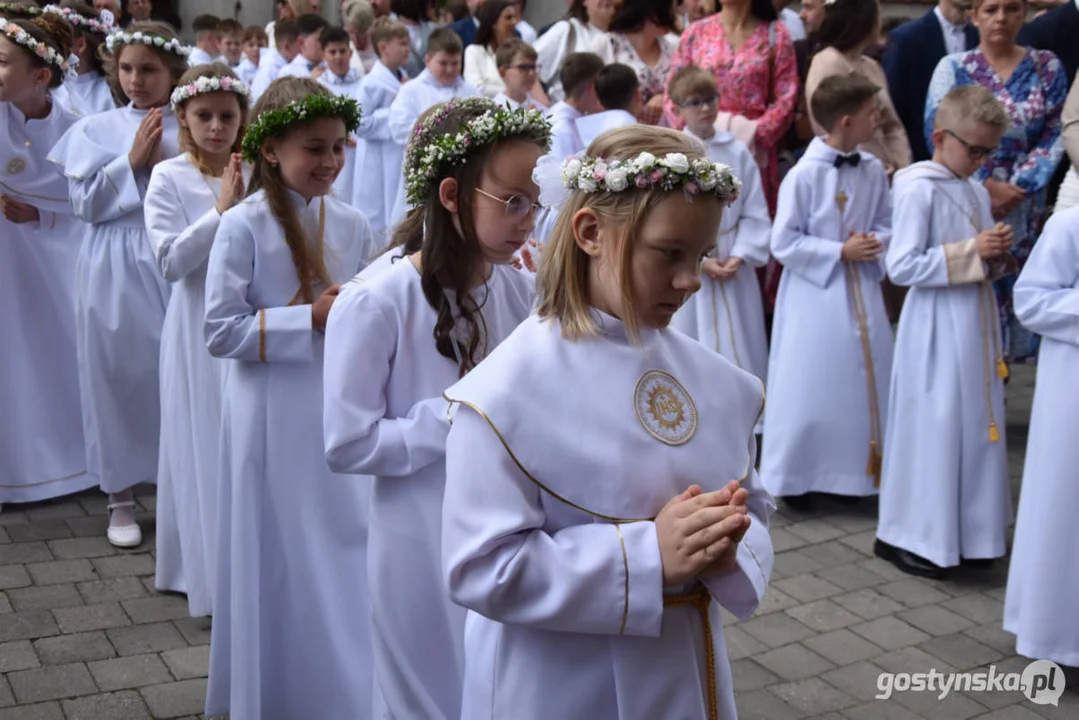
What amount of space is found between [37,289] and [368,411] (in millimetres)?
4277

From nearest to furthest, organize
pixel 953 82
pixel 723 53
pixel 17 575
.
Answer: pixel 17 575 → pixel 953 82 → pixel 723 53

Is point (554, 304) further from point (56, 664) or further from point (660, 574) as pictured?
point (56, 664)

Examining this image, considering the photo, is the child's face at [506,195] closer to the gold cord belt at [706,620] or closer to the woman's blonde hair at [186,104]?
the gold cord belt at [706,620]

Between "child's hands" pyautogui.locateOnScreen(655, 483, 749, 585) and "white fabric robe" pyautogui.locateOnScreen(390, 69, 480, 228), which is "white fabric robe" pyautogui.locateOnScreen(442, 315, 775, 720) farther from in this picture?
"white fabric robe" pyautogui.locateOnScreen(390, 69, 480, 228)

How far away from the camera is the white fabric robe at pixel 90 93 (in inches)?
310

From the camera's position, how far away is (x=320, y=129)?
13.6 ft

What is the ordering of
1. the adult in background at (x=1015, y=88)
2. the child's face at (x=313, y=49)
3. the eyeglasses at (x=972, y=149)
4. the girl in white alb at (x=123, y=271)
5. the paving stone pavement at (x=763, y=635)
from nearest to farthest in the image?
1. the paving stone pavement at (x=763, y=635)
2. the eyeglasses at (x=972, y=149)
3. the girl in white alb at (x=123, y=271)
4. the adult in background at (x=1015, y=88)
5. the child's face at (x=313, y=49)

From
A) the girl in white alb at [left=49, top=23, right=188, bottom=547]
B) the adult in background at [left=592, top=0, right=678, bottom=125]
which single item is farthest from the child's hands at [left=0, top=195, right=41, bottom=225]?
the adult in background at [left=592, top=0, right=678, bottom=125]

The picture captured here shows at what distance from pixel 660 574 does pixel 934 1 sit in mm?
15058

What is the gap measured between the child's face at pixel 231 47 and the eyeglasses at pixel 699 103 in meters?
8.79

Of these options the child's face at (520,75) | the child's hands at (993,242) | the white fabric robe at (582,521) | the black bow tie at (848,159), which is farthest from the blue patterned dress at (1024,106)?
the white fabric robe at (582,521)

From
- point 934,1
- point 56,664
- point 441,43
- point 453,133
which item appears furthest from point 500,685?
point 934,1

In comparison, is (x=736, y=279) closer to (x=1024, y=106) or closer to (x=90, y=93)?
(x=1024, y=106)

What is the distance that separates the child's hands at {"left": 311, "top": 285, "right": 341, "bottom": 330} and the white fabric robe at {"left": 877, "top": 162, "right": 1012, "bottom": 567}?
112 inches
